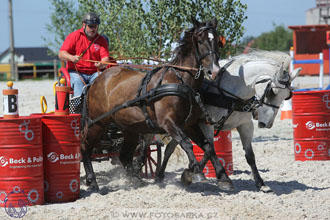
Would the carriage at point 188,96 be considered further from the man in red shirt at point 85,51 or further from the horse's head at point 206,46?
the man in red shirt at point 85,51

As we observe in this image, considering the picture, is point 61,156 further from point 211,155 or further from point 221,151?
point 221,151

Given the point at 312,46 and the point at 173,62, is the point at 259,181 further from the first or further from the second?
the point at 312,46

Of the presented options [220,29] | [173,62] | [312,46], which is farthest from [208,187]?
[312,46]

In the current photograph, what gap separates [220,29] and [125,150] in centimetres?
330

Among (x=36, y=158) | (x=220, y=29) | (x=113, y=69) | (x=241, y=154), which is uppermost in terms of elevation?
(x=220, y=29)

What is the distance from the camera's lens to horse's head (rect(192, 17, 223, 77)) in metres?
5.91

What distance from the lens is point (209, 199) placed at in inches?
229

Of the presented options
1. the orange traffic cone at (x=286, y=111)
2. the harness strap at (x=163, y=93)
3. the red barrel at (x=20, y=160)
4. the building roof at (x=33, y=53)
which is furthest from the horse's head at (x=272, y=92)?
the building roof at (x=33, y=53)

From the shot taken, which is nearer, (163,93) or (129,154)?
(163,93)

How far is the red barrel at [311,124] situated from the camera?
8.36 metres

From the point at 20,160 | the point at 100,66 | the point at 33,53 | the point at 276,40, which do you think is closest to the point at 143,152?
the point at 100,66

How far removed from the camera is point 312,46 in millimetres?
34781

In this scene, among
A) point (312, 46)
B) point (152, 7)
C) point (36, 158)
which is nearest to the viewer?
point (36, 158)

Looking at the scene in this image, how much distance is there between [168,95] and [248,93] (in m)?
1.11
